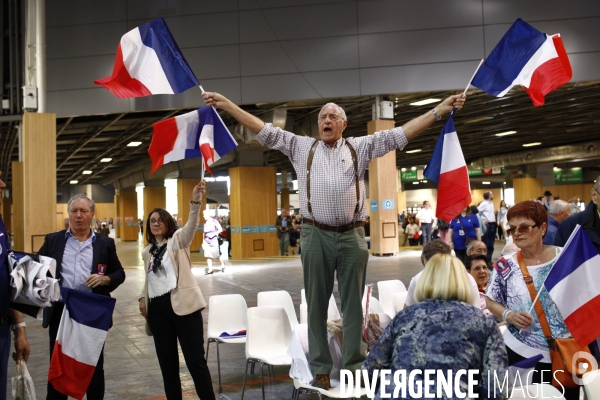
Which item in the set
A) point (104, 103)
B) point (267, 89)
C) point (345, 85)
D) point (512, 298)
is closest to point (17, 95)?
point (104, 103)

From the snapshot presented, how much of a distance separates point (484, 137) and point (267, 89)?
16.4 meters

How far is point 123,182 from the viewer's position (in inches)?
1694

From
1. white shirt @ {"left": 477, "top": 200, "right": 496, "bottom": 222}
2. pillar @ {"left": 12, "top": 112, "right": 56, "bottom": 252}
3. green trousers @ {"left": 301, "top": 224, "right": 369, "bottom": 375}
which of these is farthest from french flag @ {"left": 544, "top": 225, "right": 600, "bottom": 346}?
pillar @ {"left": 12, "top": 112, "right": 56, "bottom": 252}

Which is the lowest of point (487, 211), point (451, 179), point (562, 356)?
point (562, 356)

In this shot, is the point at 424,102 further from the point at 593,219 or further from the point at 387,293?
the point at 593,219

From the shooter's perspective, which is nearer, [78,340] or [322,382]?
[322,382]

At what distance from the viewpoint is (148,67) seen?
511 cm

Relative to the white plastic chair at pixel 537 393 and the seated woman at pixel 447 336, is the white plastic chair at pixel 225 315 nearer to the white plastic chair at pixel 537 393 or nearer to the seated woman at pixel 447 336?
the white plastic chair at pixel 537 393

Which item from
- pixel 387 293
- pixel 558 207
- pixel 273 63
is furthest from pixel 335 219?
pixel 273 63

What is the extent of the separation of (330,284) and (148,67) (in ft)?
7.86

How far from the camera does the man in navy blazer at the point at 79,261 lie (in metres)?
4.36

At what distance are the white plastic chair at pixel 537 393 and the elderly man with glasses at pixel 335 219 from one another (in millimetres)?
1374

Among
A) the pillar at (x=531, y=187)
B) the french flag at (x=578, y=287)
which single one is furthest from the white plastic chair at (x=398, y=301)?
the pillar at (x=531, y=187)

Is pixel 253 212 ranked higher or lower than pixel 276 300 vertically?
higher
